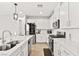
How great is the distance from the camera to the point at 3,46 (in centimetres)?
200

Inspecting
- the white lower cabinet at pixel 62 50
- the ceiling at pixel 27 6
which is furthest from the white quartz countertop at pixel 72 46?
the ceiling at pixel 27 6

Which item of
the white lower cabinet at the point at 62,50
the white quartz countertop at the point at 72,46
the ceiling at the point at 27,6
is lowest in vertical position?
the white lower cabinet at the point at 62,50

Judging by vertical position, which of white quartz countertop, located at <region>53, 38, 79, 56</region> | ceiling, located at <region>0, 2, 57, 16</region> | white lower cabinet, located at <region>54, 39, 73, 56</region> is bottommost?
white lower cabinet, located at <region>54, 39, 73, 56</region>

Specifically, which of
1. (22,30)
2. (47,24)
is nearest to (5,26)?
(22,30)

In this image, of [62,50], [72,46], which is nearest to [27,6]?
[62,50]

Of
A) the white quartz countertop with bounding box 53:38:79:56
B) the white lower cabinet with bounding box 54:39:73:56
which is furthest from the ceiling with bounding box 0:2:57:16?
the white quartz countertop with bounding box 53:38:79:56

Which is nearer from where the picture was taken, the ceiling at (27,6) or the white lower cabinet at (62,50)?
the white lower cabinet at (62,50)

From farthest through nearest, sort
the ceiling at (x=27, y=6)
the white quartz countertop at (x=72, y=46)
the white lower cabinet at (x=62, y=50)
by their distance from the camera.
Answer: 1. the ceiling at (x=27, y=6)
2. the white lower cabinet at (x=62, y=50)
3. the white quartz countertop at (x=72, y=46)

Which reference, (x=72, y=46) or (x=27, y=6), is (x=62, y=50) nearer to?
(x=72, y=46)

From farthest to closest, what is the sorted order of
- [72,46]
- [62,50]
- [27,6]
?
1. [27,6]
2. [62,50]
3. [72,46]

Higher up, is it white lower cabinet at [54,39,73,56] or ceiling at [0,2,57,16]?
ceiling at [0,2,57,16]

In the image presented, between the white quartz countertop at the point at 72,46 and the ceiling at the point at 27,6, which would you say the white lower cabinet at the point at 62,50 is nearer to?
the white quartz countertop at the point at 72,46

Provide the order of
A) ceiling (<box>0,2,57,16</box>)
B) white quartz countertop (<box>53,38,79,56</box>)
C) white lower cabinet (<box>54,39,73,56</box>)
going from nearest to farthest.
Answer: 1. white quartz countertop (<box>53,38,79,56</box>)
2. white lower cabinet (<box>54,39,73,56</box>)
3. ceiling (<box>0,2,57,16</box>)

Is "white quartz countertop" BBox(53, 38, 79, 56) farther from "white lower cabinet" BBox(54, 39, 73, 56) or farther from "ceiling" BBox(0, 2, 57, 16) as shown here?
"ceiling" BBox(0, 2, 57, 16)
